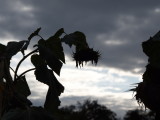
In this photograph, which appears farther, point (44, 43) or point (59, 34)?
point (59, 34)

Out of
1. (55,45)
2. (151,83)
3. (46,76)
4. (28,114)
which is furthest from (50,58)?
(151,83)

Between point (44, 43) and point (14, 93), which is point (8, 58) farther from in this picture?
point (44, 43)

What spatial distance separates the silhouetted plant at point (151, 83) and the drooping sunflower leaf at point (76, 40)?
1532mm

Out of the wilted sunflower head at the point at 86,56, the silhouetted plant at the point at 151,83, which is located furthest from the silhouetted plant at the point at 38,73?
the silhouetted plant at the point at 151,83

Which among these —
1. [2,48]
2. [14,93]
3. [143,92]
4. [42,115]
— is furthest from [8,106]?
[143,92]

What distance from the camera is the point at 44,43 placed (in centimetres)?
287

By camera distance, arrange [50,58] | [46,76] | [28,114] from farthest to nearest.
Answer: [46,76] → [50,58] → [28,114]

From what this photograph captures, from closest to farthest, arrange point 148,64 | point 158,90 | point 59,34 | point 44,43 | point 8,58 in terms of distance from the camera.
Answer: point 158,90, point 148,64, point 8,58, point 44,43, point 59,34

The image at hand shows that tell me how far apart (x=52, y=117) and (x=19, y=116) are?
217 millimetres

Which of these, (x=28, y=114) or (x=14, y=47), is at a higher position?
(x=14, y=47)

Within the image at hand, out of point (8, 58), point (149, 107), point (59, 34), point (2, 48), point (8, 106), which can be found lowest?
point (149, 107)

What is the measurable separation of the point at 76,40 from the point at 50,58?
72 centimetres

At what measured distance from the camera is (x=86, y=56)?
286 cm

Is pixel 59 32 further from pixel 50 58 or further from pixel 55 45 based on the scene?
pixel 50 58
